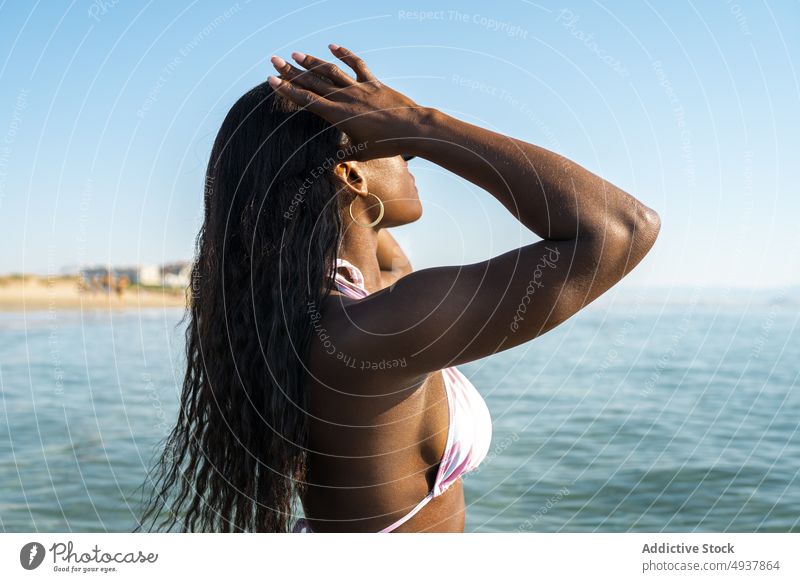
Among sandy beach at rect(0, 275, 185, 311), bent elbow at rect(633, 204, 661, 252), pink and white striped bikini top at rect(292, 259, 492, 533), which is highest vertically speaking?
bent elbow at rect(633, 204, 661, 252)

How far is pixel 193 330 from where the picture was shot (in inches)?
94.9

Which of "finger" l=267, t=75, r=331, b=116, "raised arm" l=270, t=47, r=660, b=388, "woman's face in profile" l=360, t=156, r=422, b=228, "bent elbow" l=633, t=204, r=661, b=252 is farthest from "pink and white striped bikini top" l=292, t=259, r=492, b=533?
"bent elbow" l=633, t=204, r=661, b=252

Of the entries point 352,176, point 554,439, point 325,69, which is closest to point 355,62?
point 325,69

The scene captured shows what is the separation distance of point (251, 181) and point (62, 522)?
17.2ft

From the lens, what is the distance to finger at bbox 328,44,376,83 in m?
1.88

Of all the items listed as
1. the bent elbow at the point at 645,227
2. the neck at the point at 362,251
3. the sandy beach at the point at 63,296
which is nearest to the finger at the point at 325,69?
the neck at the point at 362,251

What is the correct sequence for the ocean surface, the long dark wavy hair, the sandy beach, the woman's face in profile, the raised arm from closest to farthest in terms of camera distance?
the raised arm < the long dark wavy hair < the woman's face in profile < the ocean surface < the sandy beach

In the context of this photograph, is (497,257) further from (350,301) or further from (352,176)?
(352,176)

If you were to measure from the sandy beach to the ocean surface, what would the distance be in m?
9.09

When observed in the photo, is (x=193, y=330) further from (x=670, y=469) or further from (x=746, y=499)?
(x=670, y=469)

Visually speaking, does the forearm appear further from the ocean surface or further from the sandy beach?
the sandy beach

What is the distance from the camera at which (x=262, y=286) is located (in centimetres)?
215
